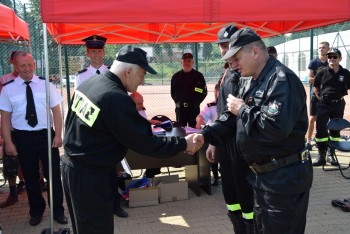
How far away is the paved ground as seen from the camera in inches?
160

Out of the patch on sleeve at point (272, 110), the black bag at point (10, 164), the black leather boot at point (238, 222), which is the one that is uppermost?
the patch on sleeve at point (272, 110)

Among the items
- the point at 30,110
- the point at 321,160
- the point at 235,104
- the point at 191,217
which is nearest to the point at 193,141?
the point at 235,104

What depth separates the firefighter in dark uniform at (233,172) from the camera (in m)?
3.14

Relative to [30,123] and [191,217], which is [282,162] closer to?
[191,217]

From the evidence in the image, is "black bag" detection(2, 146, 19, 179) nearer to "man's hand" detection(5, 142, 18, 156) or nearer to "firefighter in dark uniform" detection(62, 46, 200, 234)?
"man's hand" detection(5, 142, 18, 156)

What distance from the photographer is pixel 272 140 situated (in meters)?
2.23

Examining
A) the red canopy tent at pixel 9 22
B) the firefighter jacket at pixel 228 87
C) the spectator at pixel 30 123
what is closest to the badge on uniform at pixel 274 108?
the firefighter jacket at pixel 228 87

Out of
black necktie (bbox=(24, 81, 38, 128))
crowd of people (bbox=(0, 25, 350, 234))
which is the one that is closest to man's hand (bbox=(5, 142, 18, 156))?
black necktie (bbox=(24, 81, 38, 128))

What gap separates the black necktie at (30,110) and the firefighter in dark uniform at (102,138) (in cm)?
173

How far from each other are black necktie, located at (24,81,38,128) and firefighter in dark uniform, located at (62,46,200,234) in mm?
1734

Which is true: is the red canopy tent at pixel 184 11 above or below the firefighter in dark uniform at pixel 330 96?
above

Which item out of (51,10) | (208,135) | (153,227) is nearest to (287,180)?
(208,135)

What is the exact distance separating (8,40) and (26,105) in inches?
156

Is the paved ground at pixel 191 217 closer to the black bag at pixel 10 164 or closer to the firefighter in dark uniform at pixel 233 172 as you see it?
the black bag at pixel 10 164
